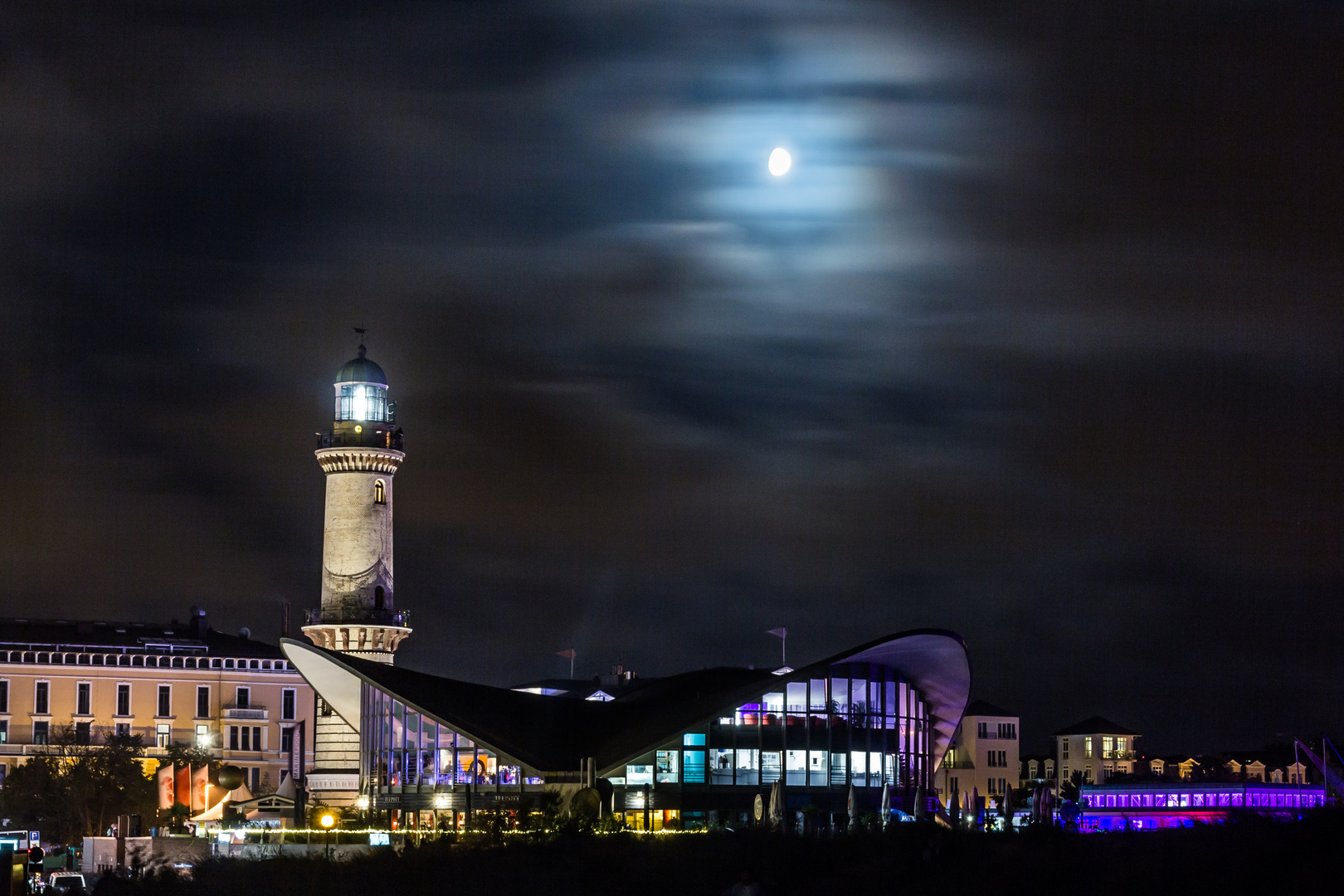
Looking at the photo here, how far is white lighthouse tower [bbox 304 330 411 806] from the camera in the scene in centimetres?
8350

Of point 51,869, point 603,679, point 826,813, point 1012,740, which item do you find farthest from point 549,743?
Result: point 1012,740

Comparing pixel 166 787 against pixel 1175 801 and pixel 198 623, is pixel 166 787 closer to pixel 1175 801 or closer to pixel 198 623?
pixel 1175 801

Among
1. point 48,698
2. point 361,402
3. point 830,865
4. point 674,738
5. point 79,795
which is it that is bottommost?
point 79,795

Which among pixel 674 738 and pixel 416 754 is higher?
pixel 674 738

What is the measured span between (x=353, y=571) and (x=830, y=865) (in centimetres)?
4694

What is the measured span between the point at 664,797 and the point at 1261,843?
3735 cm

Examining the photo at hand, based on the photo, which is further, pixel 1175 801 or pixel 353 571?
pixel 353 571

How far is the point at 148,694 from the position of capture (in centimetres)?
10600

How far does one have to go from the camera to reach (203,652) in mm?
109562

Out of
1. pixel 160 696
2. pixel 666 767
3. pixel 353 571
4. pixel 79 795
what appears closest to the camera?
pixel 666 767

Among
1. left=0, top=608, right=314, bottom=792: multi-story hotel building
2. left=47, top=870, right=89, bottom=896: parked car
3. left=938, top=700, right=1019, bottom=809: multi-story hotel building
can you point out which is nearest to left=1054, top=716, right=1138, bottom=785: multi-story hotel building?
left=938, top=700, right=1019, bottom=809: multi-story hotel building

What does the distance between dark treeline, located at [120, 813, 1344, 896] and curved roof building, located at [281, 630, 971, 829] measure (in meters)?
20.4

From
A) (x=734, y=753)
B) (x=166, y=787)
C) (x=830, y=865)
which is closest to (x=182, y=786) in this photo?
(x=166, y=787)

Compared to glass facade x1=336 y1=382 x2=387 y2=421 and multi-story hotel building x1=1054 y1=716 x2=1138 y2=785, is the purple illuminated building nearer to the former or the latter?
glass facade x1=336 y1=382 x2=387 y2=421
